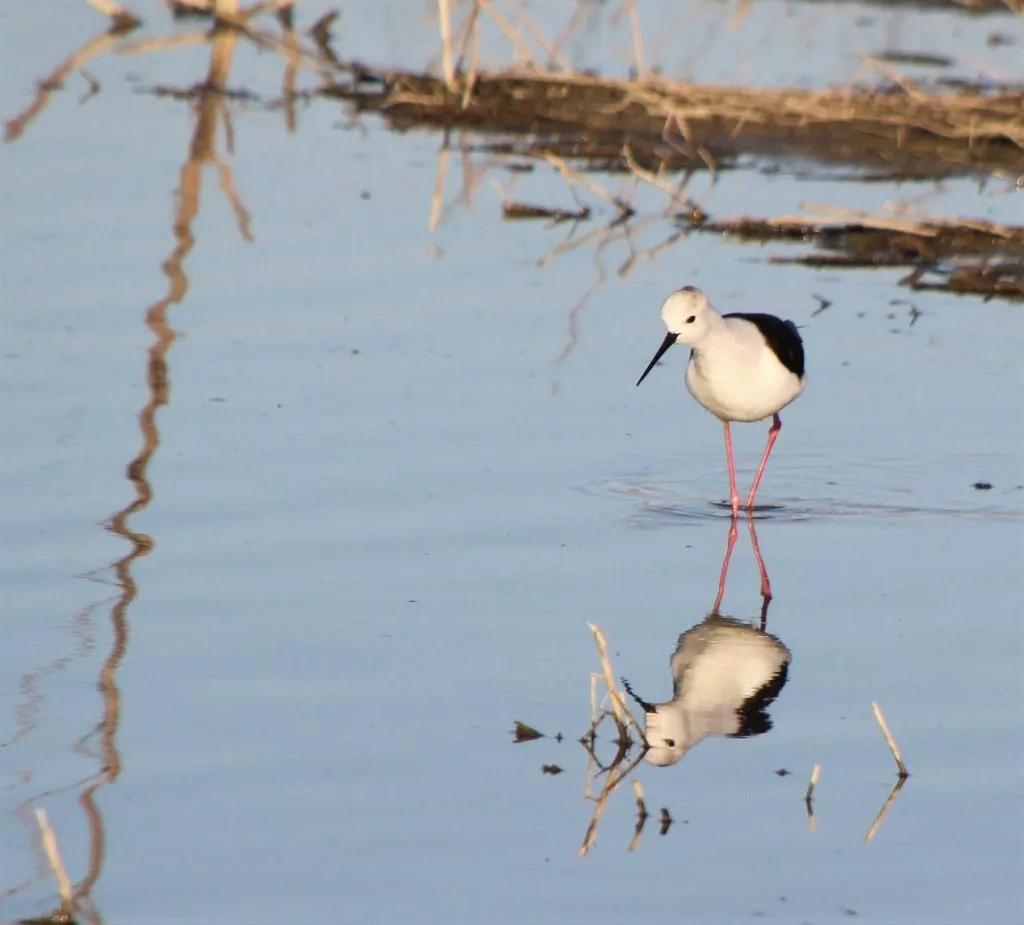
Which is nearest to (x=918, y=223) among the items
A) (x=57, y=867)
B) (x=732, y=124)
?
(x=732, y=124)

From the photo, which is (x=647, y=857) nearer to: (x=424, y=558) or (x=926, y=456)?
(x=424, y=558)

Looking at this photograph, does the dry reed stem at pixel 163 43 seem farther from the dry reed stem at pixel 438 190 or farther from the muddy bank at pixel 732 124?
the dry reed stem at pixel 438 190

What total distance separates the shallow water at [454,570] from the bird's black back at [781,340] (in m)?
0.39

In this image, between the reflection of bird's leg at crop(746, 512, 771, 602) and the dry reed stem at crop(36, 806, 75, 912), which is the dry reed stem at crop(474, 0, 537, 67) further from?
the dry reed stem at crop(36, 806, 75, 912)

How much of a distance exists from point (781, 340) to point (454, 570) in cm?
191

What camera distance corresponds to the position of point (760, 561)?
638 centimetres

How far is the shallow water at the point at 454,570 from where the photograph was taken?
4.23m

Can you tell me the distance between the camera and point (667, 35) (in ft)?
56.1

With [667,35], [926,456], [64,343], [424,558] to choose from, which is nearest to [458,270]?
[64,343]

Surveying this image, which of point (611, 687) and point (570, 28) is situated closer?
point (611, 687)

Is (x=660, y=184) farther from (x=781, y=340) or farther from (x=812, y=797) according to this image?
(x=812, y=797)

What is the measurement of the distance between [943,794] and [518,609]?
5.12ft

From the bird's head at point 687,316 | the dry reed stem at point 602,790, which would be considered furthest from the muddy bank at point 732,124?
the dry reed stem at point 602,790

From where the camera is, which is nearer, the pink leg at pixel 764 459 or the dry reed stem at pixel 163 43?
the pink leg at pixel 764 459
